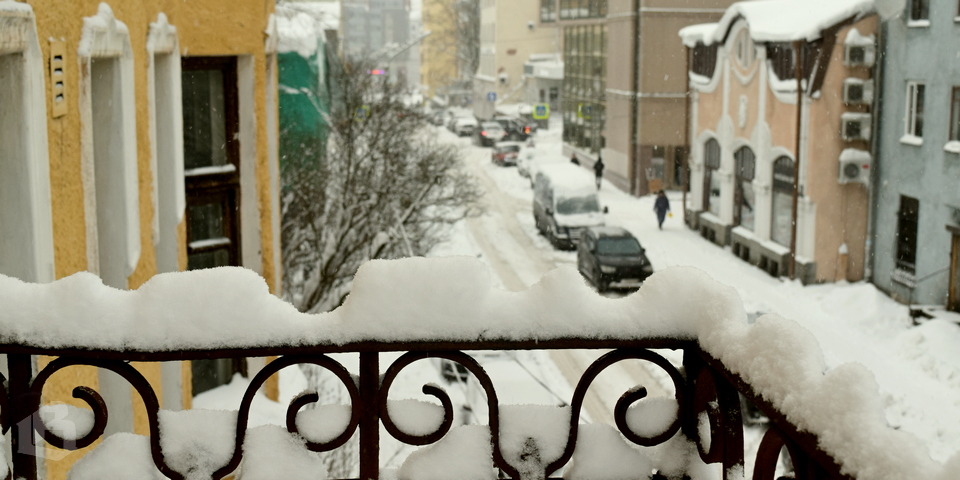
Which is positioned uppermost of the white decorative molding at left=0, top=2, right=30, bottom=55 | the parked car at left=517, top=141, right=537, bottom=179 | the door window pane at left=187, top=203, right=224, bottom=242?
the white decorative molding at left=0, top=2, right=30, bottom=55

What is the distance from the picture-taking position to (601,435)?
187 cm

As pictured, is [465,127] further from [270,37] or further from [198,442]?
[198,442]

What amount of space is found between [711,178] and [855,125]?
755 cm

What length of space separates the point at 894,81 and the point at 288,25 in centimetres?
1090

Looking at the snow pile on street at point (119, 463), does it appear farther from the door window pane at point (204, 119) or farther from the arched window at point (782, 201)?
the arched window at point (782, 201)

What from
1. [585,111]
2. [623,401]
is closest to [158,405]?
[623,401]

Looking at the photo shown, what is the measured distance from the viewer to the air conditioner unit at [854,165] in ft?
64.2

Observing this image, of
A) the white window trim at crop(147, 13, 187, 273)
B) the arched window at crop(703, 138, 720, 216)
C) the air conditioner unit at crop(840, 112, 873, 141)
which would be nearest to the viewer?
the white window trim at crop(147, 13, 187, 273)

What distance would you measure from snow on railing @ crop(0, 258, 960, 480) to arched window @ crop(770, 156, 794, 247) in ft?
67.1

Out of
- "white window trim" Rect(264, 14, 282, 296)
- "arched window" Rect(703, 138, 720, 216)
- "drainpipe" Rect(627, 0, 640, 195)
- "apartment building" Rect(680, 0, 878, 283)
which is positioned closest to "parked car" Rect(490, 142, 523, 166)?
"drainpipe" Rect(627, 0, 640, 195)

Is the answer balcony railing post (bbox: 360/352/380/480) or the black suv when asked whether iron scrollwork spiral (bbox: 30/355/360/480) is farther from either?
the black suv

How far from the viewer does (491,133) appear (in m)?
51.2

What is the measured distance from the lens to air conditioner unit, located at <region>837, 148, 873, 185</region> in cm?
1955

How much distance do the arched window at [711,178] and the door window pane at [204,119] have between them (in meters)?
19.8
